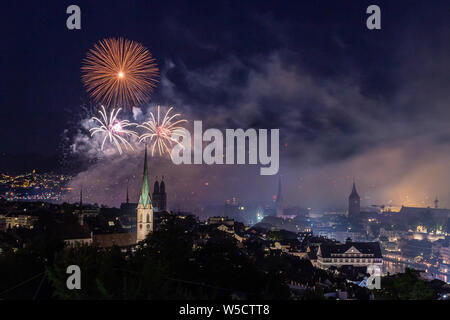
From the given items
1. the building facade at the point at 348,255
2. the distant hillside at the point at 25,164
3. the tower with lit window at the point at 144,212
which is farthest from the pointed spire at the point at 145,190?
the distant hillside at the point at 25,164

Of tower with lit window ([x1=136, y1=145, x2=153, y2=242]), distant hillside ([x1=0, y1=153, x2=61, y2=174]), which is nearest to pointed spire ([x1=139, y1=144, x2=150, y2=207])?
tower with lit window ([x1=136, y1=145, x2=153, y2=242])

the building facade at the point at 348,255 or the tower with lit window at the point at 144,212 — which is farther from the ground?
the tower with lit window at the point at 144,212

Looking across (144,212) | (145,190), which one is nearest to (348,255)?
(144,212)

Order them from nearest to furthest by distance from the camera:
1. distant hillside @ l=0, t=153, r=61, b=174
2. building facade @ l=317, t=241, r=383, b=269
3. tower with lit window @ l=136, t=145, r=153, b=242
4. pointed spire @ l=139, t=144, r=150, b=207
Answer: pointed spire @ l=139, t=144, r=150, b=207, tower with lit window @ l=136, t=145, r=153, b=242, building facade @ l=317, t=241, r=383, b=269, distant hillside @ l=0, t=153, r=61, b=174

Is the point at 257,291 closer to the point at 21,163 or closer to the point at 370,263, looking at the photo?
the point at 370,263

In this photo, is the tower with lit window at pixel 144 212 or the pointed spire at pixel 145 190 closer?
the pointed spire at pixel 145 190

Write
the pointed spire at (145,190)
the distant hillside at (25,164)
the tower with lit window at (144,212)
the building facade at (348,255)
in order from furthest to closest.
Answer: the distant hillside at (25,164) → the building facade at (348,255) → the tower with lit window at (144,212) → the pointed spire at (145,190)

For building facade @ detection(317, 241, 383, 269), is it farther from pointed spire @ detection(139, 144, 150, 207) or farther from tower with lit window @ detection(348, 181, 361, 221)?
tower with lit window @ detection(348, 181, 361, 221)

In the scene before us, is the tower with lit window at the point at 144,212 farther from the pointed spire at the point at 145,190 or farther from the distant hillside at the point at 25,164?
the distant hillside at the point at 25,164
